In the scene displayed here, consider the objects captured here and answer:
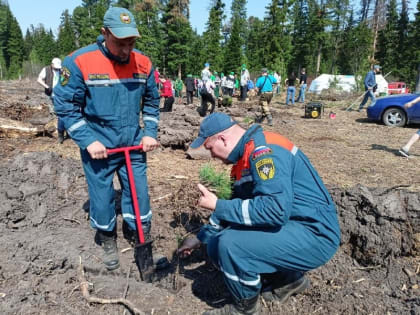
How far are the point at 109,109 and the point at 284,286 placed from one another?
1904mm

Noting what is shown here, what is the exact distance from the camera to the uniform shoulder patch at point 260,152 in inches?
74.6

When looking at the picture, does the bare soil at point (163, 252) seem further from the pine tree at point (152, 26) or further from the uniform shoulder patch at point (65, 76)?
the pine tree at point (152, 26)

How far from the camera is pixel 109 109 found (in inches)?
99.1

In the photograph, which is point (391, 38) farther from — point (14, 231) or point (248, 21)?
point (14, 231)

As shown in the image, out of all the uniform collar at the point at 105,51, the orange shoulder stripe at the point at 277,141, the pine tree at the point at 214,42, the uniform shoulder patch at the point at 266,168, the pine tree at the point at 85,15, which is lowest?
the uniform shoulder patch at the point at 266,168

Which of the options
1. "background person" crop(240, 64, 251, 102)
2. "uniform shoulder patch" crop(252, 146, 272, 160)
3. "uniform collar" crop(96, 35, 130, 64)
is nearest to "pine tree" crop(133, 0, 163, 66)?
"background person" crop(240, 64, 251, 102)

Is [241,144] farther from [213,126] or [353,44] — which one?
[353,44]

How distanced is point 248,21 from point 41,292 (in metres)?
68.9

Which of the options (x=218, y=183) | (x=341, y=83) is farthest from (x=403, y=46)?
(x=218, y=183)

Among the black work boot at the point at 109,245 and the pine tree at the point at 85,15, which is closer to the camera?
the black work boot at the point at 109,245

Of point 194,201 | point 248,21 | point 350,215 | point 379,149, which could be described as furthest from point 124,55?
point 248,21

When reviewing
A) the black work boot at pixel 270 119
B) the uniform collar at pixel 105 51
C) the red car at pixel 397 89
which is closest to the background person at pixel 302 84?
the black work boot at pixel 270 119

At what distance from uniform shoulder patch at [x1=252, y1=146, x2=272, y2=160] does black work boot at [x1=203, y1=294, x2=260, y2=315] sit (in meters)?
0.96

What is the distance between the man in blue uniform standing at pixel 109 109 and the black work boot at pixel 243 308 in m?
1.00
